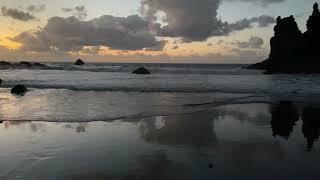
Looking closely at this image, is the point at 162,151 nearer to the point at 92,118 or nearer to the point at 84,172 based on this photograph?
the point at 84,172

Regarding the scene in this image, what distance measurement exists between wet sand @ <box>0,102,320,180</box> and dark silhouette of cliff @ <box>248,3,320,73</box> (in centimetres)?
8606

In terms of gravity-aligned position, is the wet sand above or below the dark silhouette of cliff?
below

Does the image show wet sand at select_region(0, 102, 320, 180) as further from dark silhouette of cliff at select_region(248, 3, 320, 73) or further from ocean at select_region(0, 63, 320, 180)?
dark silhouette of cliff at select_region(248, 3, 320, 73)

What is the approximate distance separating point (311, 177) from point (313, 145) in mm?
3884

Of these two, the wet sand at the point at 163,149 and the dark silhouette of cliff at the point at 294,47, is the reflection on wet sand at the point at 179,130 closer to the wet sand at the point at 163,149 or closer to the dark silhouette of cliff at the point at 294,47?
the wet sand at the point at 163,149

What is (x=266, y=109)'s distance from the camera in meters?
23.0

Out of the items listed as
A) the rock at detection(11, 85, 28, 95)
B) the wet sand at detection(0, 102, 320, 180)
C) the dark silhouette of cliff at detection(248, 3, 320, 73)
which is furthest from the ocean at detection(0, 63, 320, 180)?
the dark silhouette of cliff at detection(248, 3, 320, 73)

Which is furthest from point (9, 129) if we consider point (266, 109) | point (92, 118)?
point (266, 109)

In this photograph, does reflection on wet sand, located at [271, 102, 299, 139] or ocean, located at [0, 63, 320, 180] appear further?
reflection on wet sand, located at [271, 102, 299, 139]

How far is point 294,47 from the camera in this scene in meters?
106

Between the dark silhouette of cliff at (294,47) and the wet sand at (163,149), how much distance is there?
86056 mm

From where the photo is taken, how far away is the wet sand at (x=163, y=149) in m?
9.53

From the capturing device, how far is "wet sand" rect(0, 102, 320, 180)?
9531 millimetres

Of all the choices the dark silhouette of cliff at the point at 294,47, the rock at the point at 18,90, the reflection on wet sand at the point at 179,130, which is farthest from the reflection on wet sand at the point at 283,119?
the dark silhouette of cliff at the point at 294,47
